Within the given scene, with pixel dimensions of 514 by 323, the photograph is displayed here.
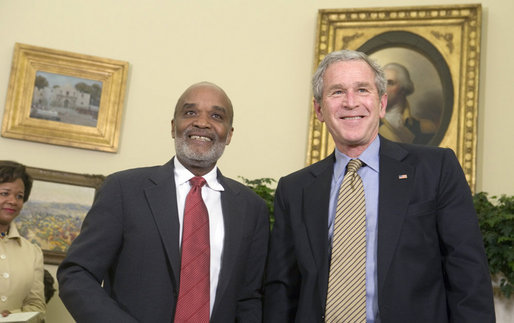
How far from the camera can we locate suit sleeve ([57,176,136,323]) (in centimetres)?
223

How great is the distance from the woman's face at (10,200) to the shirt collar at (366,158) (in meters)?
2.48

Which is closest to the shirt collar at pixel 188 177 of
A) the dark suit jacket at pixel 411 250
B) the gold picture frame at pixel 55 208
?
the dark suit jacket at pixel 411 250

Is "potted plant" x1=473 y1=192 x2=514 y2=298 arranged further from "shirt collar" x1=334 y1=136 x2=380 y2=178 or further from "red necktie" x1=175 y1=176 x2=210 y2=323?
"red necktie" x1=175 y1=176 x2=210 y2=323

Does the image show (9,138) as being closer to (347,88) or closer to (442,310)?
(347,88)

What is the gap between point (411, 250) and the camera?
2.23 metres

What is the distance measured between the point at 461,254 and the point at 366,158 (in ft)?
1.79

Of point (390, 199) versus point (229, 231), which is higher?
point (390, 199)

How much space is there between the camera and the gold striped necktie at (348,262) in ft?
7.22

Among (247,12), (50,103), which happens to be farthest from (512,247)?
(50,103)

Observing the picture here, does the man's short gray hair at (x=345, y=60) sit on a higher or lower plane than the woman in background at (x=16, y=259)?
higher

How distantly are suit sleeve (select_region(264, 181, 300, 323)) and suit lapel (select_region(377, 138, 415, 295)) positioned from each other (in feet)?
1.55

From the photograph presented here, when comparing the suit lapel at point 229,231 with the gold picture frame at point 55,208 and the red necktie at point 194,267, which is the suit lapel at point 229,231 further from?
the gold picture frame at point 55,208

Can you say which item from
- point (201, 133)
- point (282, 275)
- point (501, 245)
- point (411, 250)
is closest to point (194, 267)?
point (282, 275)

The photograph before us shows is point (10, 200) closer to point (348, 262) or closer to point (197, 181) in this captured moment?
point (197, 181)
